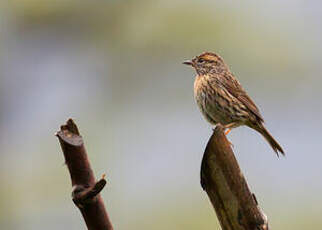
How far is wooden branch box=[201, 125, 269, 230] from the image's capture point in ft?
6.95

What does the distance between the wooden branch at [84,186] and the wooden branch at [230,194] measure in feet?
1.90

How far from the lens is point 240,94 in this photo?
16.6 ft

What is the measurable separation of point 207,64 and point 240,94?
0.49m

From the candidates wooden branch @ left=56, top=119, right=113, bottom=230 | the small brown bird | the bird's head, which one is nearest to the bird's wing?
the small brown bird

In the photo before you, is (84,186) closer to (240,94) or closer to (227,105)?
(227,105)

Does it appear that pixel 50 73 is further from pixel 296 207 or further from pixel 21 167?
pixel 296 207

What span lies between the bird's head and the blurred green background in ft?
4.61

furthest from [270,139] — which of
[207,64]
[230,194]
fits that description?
[230,194]

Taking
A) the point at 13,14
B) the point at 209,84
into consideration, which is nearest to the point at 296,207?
the point at 209,84

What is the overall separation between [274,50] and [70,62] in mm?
2880

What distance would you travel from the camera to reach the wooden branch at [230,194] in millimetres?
2117

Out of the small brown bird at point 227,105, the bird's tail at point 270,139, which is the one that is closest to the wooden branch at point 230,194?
the small brown bird at point 227,105

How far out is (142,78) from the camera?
9094 mm

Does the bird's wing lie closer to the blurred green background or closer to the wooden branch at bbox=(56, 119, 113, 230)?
the blurred green background
